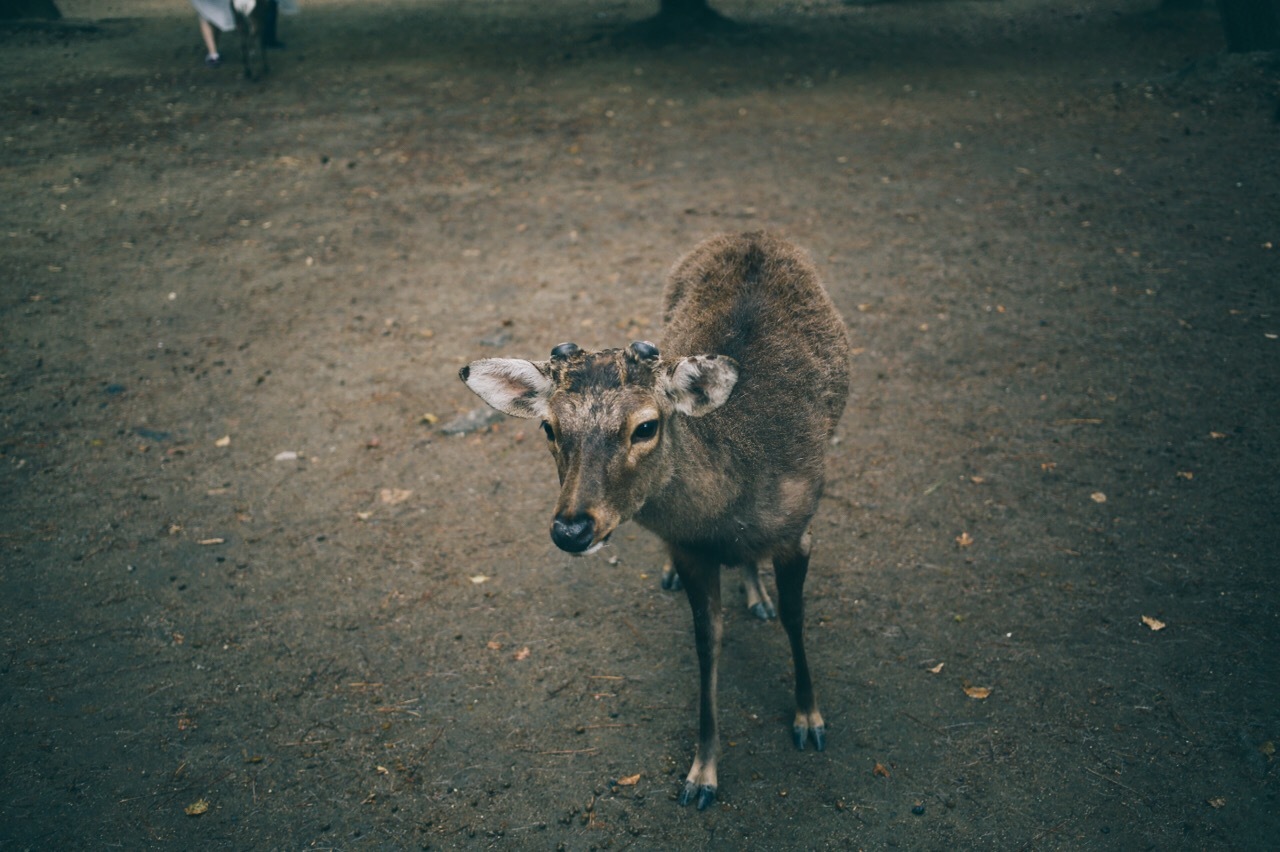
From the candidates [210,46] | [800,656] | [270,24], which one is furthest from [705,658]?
[270,24]

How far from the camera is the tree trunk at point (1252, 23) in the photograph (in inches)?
432

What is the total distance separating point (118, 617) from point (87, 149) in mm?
9294

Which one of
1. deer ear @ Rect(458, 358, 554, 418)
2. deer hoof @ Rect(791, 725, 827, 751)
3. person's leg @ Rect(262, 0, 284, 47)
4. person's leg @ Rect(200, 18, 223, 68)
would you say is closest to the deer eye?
deer ear @ Rect(458, 358, 554, 418)

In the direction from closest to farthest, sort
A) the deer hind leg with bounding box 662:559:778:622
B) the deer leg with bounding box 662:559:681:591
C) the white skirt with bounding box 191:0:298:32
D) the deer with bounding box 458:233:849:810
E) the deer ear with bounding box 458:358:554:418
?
the deer with bounding box 458:233:849:810, the deer ear with bounding box 458:358:554:418, the deer hind leg with bounding box 662:559:778:622, the deer leg with bounding box 662:559:681:591, the white skirt with bounding box 191:0:298:32

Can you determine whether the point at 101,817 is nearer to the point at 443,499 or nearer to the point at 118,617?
the point at 118,617

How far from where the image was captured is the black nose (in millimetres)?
3076

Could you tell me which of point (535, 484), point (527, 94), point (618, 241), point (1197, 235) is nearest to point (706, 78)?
point (527, 94)

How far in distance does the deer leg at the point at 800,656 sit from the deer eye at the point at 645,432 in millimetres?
1026

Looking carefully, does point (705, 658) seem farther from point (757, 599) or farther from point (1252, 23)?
point (1252, 23)

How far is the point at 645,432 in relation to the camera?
3369mm

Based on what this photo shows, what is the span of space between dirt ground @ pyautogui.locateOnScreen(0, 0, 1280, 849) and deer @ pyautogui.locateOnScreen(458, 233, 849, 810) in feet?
2.06

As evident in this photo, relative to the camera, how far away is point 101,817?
381cm

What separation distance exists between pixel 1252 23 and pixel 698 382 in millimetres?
11915

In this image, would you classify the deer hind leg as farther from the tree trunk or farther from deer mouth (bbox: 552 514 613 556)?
the tree trunk
